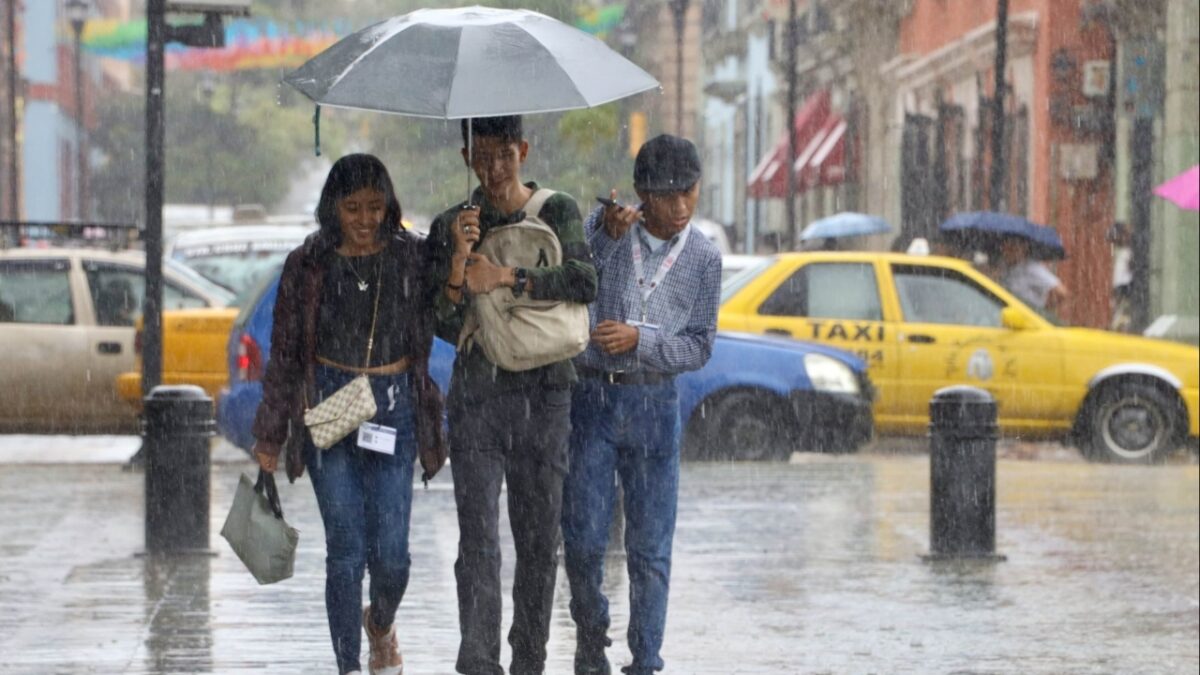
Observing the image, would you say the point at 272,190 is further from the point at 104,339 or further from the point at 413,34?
the point at 413,34

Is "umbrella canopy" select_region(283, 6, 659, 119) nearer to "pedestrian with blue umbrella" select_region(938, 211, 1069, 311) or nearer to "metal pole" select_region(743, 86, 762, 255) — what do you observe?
"pedestrian with blue umbrella" select_region(938, 211, 1069, 311)

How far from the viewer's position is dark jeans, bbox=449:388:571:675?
7.25 m

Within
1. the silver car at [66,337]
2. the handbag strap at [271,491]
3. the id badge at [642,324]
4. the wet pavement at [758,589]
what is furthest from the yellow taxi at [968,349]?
the handbag strap at [271,491]

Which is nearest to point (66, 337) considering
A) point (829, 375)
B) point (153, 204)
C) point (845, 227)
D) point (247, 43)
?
point (153, 204)

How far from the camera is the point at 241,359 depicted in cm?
1486

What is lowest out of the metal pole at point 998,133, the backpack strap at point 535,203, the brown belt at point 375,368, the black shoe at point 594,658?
the black shoe at point 594,658

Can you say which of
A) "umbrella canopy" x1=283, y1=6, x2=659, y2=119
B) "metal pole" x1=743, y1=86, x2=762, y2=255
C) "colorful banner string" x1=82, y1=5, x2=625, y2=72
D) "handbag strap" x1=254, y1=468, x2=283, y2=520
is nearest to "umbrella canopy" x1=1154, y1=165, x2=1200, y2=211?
"umbrella canopy" x1=283, y1=6, x2=659, y2=119

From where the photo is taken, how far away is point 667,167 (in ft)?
24.6

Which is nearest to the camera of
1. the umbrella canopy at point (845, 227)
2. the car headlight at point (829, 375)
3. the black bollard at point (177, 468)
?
the black bollard at point (177, 468)

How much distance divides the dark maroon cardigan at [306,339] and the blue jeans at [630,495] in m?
0.50

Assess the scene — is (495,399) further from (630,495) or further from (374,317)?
(630,495)

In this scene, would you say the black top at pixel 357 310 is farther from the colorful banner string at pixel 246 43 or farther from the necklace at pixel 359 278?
the colorful banner string at pixel 246 43

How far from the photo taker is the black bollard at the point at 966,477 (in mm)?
11500

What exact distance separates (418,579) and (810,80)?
39.6 m
